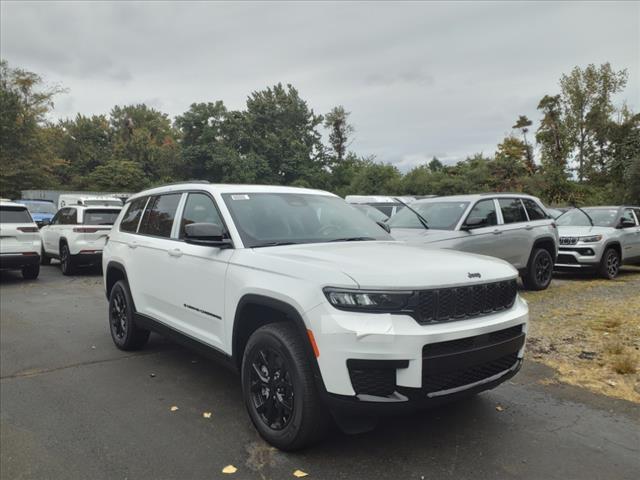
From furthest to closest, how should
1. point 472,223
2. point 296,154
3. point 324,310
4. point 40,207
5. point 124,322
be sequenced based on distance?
point 296,154 < point 40,207 < point 472,223 < point 124,322 < point 324,310

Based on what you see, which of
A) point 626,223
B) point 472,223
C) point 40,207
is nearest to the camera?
point 472,223

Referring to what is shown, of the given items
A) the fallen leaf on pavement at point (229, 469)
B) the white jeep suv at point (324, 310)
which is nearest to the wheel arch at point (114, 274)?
the white jeep suv at point (324, 310)

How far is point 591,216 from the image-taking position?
11586 millimetres

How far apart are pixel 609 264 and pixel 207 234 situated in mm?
→ 9635

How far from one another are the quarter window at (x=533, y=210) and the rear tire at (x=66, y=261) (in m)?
10.2

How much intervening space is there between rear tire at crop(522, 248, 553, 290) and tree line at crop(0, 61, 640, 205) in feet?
Answer: 51.0

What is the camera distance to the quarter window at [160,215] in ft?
16.0

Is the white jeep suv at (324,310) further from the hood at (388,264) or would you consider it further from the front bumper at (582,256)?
the front bumper at (582,256)

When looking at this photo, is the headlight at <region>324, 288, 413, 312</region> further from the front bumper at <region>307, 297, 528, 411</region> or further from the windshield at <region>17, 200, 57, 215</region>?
the windshield at <region>17, 200, 57, 215</region>

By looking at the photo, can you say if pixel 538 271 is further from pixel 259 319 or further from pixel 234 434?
pixel 234 434

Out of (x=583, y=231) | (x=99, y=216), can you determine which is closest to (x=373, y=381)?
(x=583, y=231)

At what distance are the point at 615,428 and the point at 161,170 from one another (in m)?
53.2

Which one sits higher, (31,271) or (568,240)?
(568,240)

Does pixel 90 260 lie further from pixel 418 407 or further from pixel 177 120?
pixel 177 120
